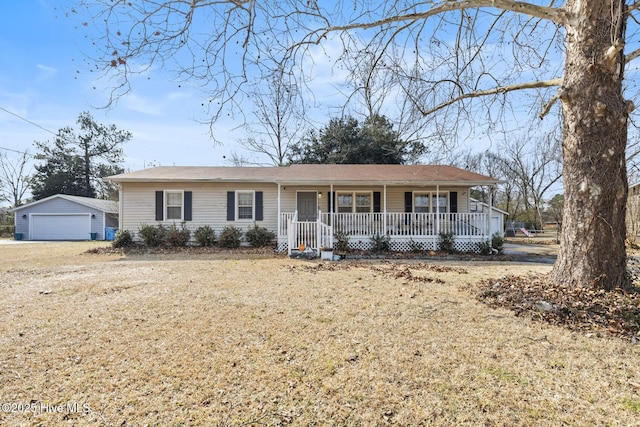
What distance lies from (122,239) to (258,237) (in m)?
5.81

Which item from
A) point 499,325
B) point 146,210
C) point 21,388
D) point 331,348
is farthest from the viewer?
point 146,210

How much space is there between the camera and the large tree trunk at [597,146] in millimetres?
5039

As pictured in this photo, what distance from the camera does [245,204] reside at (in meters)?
14.8

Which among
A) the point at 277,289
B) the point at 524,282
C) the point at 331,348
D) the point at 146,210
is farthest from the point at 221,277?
the point at 146,210

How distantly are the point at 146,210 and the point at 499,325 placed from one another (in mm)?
14412

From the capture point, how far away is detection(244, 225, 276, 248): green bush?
14047 mm

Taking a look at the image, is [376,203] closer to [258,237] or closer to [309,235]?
[309,235]

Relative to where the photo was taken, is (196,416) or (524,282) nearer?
(196,416)

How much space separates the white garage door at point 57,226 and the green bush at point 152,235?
12.7 m

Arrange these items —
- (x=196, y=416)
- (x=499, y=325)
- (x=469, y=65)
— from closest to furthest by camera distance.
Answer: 1. (x=196, y=416)
2. (x=499, y=325)
3. (x=469, y=65)

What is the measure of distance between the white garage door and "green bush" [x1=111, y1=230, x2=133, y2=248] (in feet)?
39.2

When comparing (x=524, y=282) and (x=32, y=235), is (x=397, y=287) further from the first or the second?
(x=32, y=235)

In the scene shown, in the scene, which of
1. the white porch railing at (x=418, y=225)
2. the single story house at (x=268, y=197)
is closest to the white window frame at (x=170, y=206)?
the single story house at (x=268, y=197)

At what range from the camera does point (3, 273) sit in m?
8.11
